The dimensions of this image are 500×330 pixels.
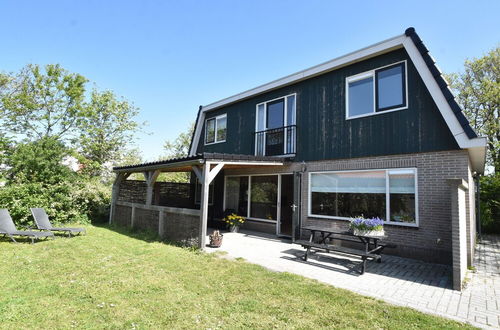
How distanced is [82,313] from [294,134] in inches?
312

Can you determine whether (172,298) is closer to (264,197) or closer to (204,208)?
(204,208)

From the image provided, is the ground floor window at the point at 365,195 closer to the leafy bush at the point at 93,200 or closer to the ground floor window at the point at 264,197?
the ground floor window at the point at 264,197

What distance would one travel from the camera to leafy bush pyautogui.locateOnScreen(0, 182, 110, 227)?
395 inches

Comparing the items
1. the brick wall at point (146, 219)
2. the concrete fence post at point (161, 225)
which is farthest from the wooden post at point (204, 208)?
the brick wall at point (146, 219)

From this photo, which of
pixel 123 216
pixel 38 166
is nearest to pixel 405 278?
pixel 123 216

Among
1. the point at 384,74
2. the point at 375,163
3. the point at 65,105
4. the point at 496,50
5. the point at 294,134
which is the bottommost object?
the point at 375,163

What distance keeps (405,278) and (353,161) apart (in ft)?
11.9

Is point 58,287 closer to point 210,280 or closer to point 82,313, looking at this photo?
point 82,313

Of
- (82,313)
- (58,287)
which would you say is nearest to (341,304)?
(82,313)

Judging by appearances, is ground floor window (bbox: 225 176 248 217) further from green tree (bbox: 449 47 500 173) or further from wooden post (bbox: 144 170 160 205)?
green tree (bbox: 449 47 500 173)

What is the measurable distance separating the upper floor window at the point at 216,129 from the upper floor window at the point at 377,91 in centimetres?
634

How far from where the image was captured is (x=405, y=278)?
17.1ft

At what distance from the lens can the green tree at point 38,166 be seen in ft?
37.3

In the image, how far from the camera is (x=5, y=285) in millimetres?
4297
